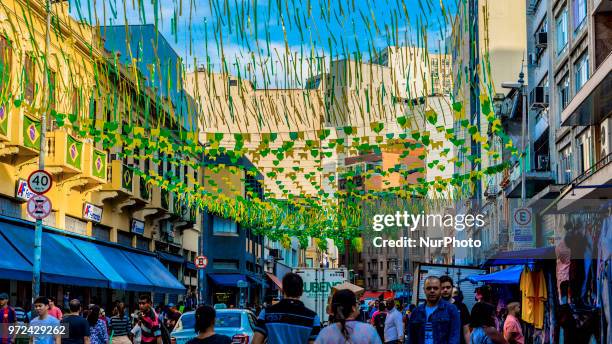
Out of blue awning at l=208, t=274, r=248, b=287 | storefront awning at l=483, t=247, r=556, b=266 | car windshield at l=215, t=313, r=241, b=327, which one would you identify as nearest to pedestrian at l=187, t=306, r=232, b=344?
car windshield at l=215, t=313, r=241, b=327

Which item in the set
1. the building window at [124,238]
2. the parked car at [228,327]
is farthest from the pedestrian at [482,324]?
the building window at [124,238]

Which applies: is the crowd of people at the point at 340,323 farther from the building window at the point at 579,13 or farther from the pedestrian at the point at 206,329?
the building window at the point at 579,13

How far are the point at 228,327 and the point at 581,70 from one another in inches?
718

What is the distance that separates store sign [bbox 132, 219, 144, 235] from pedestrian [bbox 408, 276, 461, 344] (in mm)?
33590

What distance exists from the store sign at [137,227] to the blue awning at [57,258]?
9728 mm

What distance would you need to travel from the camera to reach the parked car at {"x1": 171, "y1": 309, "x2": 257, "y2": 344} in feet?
64.0

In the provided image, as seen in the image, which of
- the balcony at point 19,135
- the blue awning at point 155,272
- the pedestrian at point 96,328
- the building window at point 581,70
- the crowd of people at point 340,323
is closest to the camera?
the crowd of people at point 340,323

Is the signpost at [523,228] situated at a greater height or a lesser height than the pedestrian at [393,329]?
greater

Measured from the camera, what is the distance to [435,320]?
10.6m

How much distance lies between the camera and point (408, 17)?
6023mm

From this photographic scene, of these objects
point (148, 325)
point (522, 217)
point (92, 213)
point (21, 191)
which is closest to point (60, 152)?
point (21, 191)

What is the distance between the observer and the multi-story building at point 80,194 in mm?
26031

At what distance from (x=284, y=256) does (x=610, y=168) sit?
9269 cm

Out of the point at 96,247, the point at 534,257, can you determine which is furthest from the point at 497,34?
the point at 534,257
